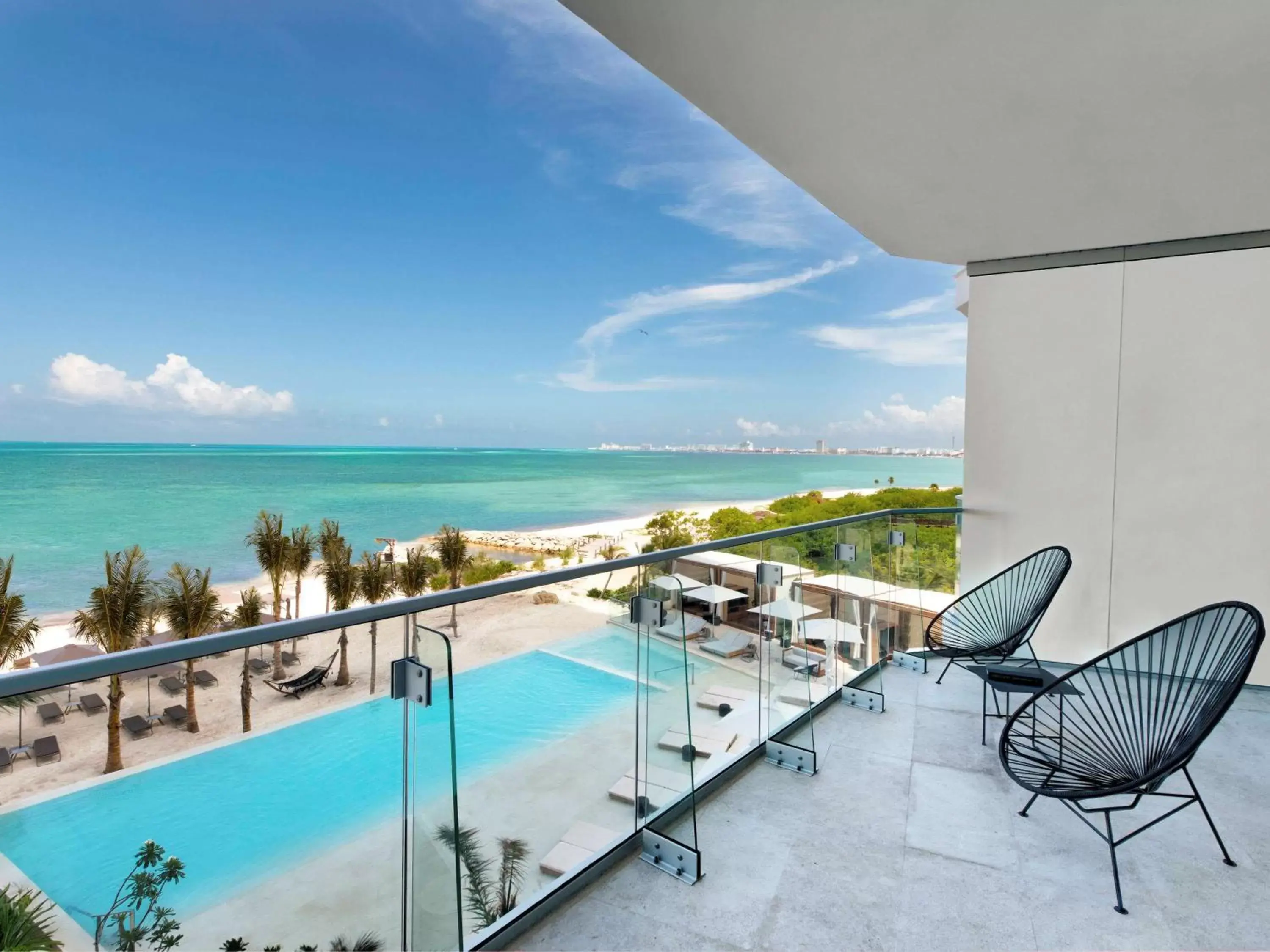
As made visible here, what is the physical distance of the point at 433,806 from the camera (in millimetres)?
1626

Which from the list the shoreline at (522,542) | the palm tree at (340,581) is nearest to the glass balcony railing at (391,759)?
the palm tree at (340,581)

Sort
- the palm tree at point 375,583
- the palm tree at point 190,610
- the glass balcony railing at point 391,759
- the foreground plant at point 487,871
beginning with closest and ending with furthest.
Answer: the glass balcony railing at point 391,759 < the foreground plant at point 487,871 < the palm tree at point 190,610 < the palm tree at point 375,583

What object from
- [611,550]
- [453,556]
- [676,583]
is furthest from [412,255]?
[676,583]

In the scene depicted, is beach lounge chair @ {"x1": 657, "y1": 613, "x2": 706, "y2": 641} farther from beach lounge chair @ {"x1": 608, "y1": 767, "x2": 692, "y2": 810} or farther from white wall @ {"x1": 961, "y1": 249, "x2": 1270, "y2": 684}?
white wall @ {"x1": 961, "y1": 249, "x2": 1270, "y2": 684}

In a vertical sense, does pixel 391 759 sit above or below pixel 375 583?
Result: above

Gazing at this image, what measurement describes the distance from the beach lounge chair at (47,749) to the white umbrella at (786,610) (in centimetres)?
235

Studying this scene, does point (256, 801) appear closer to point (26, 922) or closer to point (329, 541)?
point (26, 922)

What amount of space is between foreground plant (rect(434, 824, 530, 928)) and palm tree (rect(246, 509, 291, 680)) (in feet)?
92.7

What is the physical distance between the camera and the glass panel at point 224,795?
1.07 metres

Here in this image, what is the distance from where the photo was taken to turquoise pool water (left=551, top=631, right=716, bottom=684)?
2.12 metres

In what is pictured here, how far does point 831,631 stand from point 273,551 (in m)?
33.6

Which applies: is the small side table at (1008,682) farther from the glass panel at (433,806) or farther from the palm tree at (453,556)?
the palm tree at (453,556)

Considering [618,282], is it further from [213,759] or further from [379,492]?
[213,759]

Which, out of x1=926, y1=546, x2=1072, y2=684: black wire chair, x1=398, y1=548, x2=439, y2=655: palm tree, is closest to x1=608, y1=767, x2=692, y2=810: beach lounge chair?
x1=926, y1=546, x2=1072, y2=684: black wire chair
